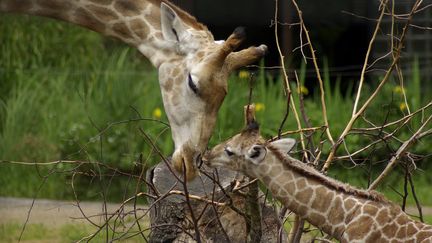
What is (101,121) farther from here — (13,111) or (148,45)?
(148,45)

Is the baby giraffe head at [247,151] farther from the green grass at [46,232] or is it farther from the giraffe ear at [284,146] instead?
the green grass at [46,232]

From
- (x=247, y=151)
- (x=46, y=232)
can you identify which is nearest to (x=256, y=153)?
(x=247, y=151)

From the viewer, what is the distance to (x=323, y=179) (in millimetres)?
5664

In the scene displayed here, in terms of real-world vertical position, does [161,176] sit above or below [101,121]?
above

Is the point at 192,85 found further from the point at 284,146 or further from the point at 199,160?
the point at 284,146

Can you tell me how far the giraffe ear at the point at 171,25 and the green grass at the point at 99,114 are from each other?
12.0 ft

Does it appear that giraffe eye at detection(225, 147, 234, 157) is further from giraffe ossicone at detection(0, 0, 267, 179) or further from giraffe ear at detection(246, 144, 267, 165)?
giraffe ossicone at detection(0, 0, 267, 179)

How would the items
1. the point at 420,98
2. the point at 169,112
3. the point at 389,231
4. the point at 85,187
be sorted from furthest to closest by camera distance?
the point at 420,98 < the point at 85,187 < the point at 169,112 < the point at 389,231

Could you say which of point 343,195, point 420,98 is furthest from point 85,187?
point 343,195

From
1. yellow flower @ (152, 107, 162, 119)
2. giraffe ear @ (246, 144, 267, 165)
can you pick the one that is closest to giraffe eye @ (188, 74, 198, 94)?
giraffe ear @ (246, 144, 267, 165)

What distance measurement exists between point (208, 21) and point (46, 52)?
241 centimetres

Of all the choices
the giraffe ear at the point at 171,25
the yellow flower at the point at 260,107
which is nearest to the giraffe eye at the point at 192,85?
the giraffe ear at the point at 171,25

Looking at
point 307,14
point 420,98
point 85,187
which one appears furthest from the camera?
point 307,14

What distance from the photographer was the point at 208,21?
572 inches
